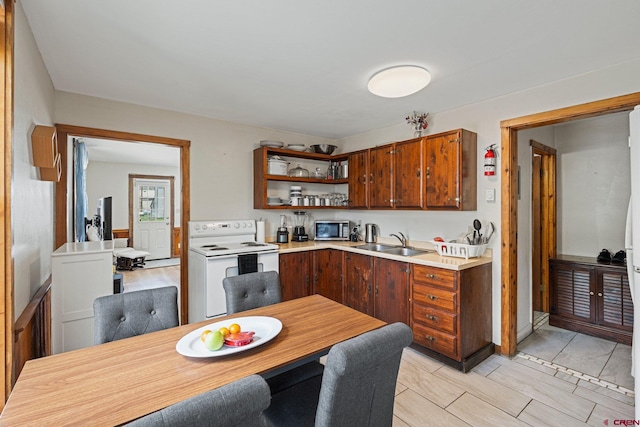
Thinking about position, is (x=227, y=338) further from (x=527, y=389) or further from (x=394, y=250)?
(x=394, y=250)

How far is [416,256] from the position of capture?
2.94 m

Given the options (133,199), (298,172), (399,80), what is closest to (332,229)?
(298,172)

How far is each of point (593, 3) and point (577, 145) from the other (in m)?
2.70

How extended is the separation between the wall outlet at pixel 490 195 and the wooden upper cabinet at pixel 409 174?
600mm

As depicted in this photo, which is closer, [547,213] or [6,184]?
[6,184]

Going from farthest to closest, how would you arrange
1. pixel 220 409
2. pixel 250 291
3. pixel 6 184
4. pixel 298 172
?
pixel 298 172
pixel 250 291
pixel 6 184
pixel 220 409

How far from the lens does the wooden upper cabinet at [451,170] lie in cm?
287

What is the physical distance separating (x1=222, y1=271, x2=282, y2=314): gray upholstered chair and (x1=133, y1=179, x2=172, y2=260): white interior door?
6.68m

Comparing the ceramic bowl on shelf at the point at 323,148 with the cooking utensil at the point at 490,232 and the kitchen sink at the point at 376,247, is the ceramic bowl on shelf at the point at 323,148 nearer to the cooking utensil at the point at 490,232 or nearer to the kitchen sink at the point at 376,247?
the kitchen sink at the point at 376,247

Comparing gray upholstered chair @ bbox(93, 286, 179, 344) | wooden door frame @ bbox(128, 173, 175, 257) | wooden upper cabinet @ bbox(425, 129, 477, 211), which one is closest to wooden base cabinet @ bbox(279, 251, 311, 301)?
wooden upper cabinet @ bbox(425, 129, 477, 211)

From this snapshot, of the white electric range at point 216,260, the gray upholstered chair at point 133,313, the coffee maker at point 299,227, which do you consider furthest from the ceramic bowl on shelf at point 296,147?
the gray upholstered chair at point 133,313

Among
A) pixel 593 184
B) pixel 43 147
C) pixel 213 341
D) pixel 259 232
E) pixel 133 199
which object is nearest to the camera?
pixel 213 341

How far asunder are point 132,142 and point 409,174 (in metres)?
2.92

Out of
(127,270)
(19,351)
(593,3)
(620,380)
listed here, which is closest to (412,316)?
(620,380)
